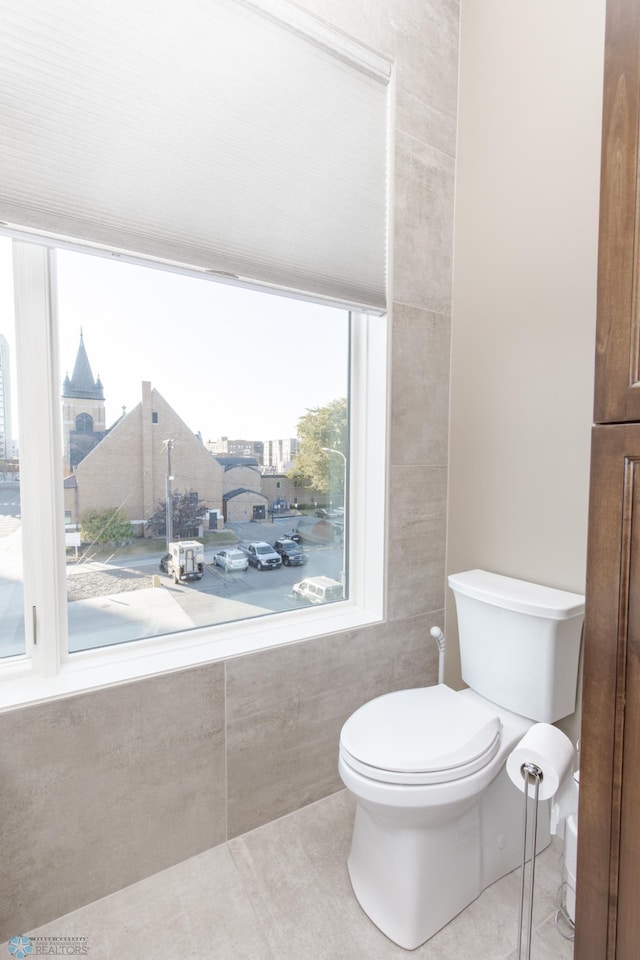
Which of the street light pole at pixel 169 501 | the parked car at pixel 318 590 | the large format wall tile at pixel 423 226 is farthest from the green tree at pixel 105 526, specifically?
the large format wall tile at pixel 423 226

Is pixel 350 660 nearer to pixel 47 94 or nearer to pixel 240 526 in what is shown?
pixel 240 526

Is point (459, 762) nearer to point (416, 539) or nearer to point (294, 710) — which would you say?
point (294, 710)

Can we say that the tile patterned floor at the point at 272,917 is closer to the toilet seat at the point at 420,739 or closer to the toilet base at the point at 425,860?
the toilet base at the point at 425,860

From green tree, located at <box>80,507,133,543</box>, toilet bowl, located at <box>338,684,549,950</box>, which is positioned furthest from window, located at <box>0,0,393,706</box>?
toilet bowl, located at <box>338,684,549,950</box>

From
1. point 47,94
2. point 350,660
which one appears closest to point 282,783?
point 350,660

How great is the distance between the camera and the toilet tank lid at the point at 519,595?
4.58 feet

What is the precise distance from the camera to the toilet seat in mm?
1169

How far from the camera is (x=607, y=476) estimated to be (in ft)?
2.26

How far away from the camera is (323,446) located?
185 cm

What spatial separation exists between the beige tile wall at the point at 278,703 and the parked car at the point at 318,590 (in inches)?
7.8

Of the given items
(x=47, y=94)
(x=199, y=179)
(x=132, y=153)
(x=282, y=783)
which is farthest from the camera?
(x=282, y=783)

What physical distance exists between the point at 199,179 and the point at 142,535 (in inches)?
41.1

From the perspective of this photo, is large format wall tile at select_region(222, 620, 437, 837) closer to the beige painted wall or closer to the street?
the street

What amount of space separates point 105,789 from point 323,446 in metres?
1.26
